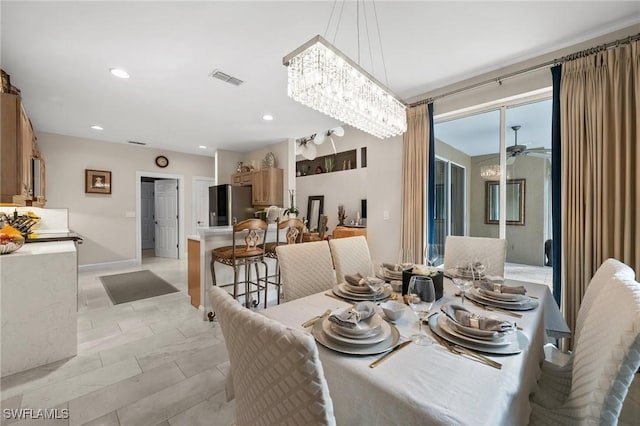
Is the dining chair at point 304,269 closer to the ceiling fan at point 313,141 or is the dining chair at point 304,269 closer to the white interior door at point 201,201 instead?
the ceiling fan at point 313,141

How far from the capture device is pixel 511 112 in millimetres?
2715

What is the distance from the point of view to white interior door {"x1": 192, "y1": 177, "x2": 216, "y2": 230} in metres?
6.57

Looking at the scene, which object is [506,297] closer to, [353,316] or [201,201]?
[353,316]

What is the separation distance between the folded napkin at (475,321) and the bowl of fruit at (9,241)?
116 inches

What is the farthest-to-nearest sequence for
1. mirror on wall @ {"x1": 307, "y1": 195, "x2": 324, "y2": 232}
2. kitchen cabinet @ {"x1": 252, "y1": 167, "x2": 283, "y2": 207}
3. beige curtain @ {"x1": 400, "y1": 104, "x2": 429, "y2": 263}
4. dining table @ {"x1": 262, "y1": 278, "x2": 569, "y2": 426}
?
mirror on wall @ {"x1": 307, "y1": 195, "x2": 324, "y2": 232} < kitchen cabinet @ {"x1": 252, "y1": 167, "x2": 283, "y2": 207} < beige curtain @ {"x1": 400, "y1": 104, "x2": 429, "y2": 263} < dining table @ {"x1": 262, "y1": 278, "x2": 569, "y2": 426}

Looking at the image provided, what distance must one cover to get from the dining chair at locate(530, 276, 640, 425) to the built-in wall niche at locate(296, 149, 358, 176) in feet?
15.3

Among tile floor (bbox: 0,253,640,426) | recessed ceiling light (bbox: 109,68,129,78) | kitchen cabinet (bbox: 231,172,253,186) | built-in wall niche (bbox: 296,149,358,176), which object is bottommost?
tile floor (bbox: 0,253,640,426)

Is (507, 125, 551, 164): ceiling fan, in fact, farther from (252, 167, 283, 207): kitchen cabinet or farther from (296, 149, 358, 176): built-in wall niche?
(252, 167, 283, 207): kitchen cabinet

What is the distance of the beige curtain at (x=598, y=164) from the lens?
1952 mm

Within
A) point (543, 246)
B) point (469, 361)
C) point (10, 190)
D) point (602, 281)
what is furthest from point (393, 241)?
point (10, 190)

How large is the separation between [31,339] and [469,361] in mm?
2888

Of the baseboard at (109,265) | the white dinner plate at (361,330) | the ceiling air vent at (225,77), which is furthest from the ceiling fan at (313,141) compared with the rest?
the baseboard at (109,265)

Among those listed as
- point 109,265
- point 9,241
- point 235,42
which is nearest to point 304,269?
point 235,42

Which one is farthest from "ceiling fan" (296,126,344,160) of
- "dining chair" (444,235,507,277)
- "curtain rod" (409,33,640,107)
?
"dining chair" (444,235,507,277)
